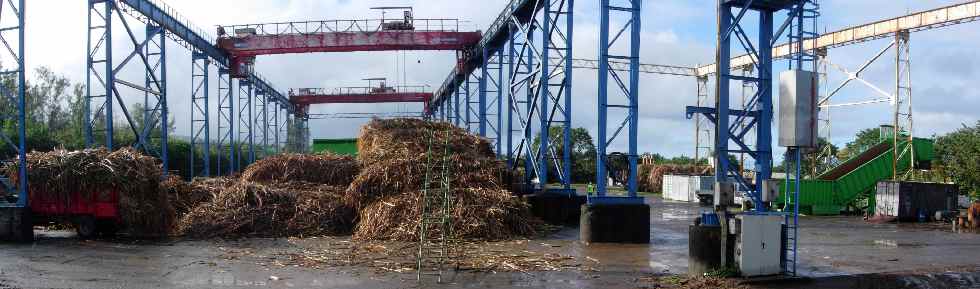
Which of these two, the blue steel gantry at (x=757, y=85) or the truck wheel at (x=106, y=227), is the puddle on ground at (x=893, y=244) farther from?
the truck wheel at (x=106, y=227)

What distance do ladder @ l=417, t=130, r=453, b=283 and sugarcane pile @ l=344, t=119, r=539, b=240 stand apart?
0.21 metres

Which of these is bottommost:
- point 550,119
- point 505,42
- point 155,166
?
point 155,166

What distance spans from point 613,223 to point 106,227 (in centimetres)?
1059

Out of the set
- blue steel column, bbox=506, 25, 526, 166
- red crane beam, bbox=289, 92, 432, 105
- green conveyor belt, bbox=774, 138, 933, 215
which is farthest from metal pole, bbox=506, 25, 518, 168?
red crane beam, bbox=289, 92, 432, 105

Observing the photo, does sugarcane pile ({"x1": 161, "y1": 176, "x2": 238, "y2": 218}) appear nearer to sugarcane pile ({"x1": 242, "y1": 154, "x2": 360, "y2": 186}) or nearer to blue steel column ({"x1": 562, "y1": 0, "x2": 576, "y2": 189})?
A: sugarcane pile ({"x1": 242, "y1": 154, "x2": 360, "y2": 186})

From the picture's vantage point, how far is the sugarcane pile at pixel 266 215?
55.2 ft

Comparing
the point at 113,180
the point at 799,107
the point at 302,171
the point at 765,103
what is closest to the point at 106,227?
the point at 113,180

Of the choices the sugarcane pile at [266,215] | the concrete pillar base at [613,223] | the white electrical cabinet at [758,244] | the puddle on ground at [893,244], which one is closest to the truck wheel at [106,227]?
the sugarcane pile at [266,215]

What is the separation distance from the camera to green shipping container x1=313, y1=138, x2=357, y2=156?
32.0m

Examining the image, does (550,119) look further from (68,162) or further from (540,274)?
(68,162)

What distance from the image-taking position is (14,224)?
47.4 feet

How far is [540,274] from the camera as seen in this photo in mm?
10891

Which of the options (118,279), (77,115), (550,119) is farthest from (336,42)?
(77,115)

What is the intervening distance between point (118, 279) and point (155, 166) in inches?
278
